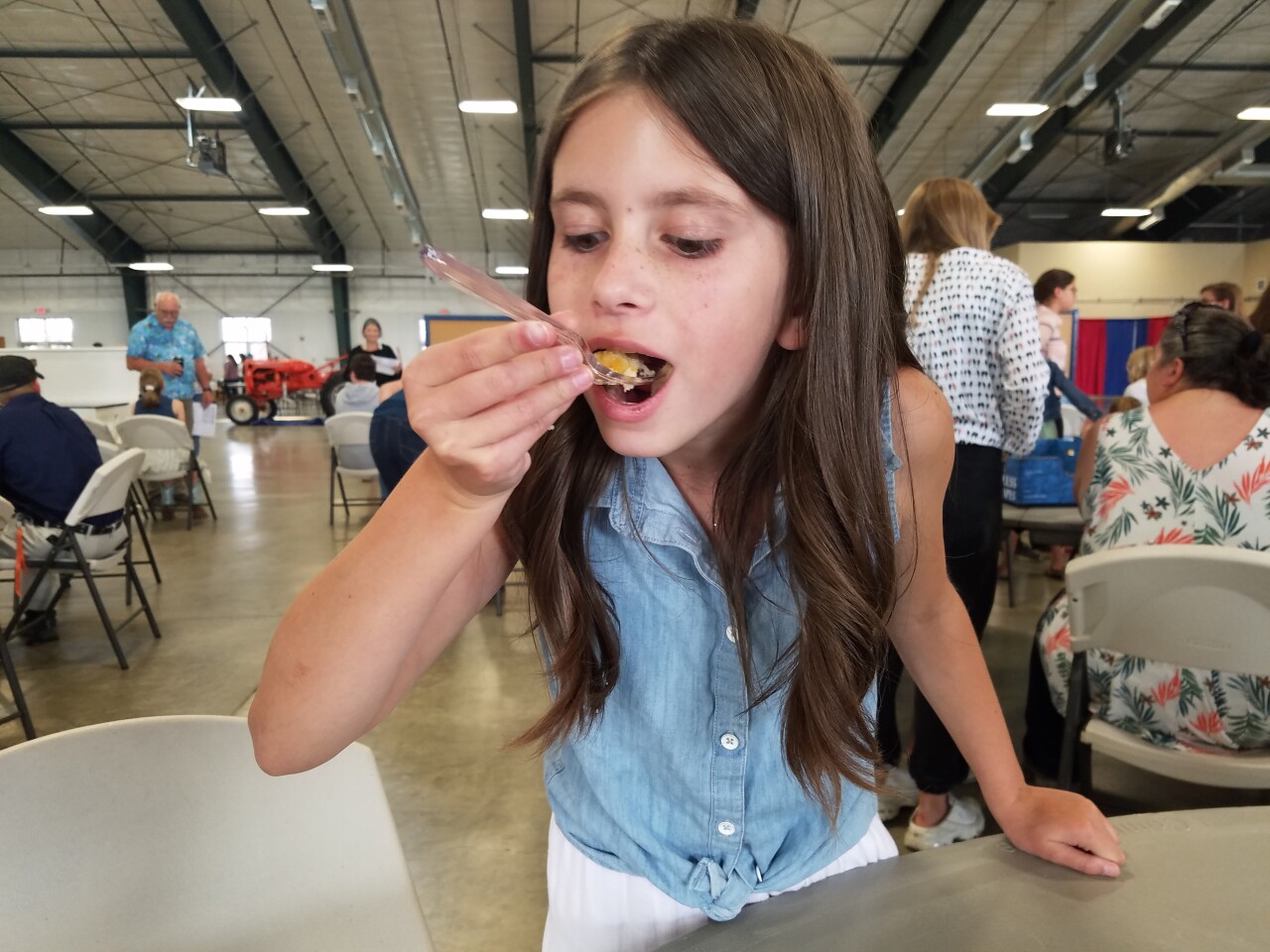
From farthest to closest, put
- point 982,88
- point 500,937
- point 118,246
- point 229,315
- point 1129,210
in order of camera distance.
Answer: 1. point 229,315
2. point 118,246
3. point 1129,210
4. point 982,88
5. point 500,937

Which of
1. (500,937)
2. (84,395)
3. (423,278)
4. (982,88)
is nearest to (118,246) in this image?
(423,278)

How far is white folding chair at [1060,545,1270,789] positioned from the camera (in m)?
1.33

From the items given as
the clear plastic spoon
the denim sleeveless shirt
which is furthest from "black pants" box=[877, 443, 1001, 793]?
the clear plastic spoon

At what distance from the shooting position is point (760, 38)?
2.40 ft

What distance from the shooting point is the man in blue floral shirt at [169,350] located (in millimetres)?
6145

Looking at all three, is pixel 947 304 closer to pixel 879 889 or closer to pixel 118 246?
pixel 879 889

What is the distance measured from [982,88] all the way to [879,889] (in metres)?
13.0

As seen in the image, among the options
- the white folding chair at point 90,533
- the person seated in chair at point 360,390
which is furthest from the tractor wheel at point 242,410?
the white folding chair at point 90,533

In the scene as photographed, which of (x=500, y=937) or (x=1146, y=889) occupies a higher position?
(x=1146, y=889)

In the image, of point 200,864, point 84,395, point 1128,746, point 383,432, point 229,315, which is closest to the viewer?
point 200,864

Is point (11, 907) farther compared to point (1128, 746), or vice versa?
point (1128, 746)

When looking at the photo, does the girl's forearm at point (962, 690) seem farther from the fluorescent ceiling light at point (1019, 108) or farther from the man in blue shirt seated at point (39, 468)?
the fluorescent ceiling light at point (1019, 108)

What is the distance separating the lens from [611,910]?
31.2 inches

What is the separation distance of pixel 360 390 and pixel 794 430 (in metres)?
6.20
